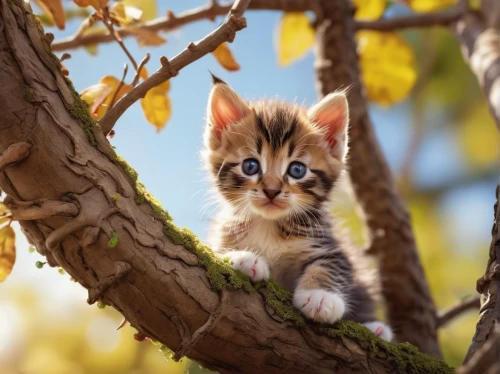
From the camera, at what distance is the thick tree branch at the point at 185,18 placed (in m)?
2.07

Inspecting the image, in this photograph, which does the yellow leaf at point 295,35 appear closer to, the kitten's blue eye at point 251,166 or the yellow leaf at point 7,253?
the kitten's blue eye at point 251,166

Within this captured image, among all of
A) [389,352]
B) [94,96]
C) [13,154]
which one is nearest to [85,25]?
[94,96]

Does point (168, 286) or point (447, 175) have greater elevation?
point (447, 175)

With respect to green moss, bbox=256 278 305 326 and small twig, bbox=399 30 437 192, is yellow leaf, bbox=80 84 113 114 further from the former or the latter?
small twig, bbox=399 30 437 192

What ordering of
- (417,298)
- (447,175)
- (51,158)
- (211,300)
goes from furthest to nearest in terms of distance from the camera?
(447,175) < (417,298) < (211,300) < (51,158)

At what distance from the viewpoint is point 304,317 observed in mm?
1510

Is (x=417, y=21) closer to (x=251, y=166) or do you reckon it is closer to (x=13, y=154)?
(x=251, y=166)

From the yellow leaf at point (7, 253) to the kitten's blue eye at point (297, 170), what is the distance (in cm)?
84

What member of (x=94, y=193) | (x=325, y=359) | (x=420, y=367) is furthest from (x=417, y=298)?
(x=94, y=193)

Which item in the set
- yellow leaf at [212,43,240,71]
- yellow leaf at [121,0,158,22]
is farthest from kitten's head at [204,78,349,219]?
yellow leaf at [121,0,158,22]

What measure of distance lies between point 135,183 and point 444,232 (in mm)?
3021

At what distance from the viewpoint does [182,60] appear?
1.48 metres

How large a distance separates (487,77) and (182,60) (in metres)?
1.17

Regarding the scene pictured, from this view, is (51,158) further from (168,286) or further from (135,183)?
(168,286)
